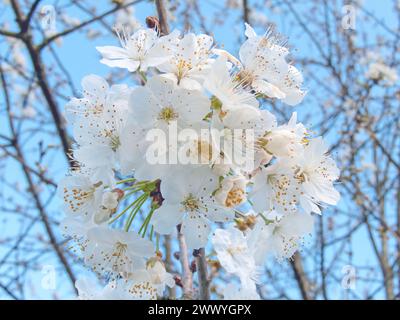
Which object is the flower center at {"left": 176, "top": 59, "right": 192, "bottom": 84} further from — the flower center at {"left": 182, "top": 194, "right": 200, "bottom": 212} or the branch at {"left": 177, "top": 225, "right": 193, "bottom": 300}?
the branch at {"left": 177, "top": 225, "right": 193, "bottom": 300}

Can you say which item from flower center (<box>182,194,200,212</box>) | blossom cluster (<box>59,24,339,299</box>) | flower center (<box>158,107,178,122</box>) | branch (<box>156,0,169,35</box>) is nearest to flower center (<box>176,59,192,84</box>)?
blossom cluster (<box>59,24,339,299</box>)

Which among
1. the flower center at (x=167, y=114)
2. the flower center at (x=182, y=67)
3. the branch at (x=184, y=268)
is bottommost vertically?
the branch at (x=184, y=268)

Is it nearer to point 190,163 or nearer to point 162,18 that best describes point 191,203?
point 190,163

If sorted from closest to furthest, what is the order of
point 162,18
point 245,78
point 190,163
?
1. point 190,163
2. point 245,78
3. point 162,18

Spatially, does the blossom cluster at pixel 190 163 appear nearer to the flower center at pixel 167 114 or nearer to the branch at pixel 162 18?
the flower center at pixel 167 114

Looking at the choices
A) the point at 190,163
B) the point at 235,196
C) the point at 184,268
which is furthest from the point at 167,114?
the point at 184,268

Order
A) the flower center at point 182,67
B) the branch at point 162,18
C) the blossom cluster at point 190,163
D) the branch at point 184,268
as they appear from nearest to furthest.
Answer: the blossom cluster at point 190,163, the flower center at point 182,67, the branch at point 184,268, the branch at point 162,18

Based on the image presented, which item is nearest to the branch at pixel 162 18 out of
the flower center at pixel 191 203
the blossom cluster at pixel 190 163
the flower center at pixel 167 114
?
the blossom cluster at pixel 190 163

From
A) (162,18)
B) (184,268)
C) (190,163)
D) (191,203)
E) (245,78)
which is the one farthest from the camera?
(162,18)

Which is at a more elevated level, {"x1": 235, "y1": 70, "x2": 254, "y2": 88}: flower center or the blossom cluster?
{"x1": 235, "y1": 70, "x2": 254, "y2": 88}: flower center
